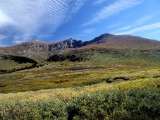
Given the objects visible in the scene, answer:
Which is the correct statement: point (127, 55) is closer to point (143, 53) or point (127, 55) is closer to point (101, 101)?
point (143, 53)

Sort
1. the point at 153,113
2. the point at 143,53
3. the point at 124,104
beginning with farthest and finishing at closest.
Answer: the point at 143,53
the point at 124,104
the point at 153,113

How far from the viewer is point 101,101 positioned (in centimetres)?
1609

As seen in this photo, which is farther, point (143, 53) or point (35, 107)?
point (143, 53)

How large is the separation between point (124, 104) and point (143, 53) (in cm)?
18491

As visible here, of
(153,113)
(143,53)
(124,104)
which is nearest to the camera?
(153,113)

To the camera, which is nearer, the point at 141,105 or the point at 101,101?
the point at 141,105

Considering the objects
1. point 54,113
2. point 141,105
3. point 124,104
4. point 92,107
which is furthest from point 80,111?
point 141,105

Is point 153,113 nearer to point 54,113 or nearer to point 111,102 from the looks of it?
point 111,102

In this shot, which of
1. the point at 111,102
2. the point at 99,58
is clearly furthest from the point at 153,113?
the point at 99,58

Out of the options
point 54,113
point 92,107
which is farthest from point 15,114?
point 92,107

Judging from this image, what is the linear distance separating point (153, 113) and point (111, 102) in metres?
3.38

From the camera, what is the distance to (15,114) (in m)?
15.9

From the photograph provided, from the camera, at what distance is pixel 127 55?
629 feet

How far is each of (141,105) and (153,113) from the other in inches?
38.5
